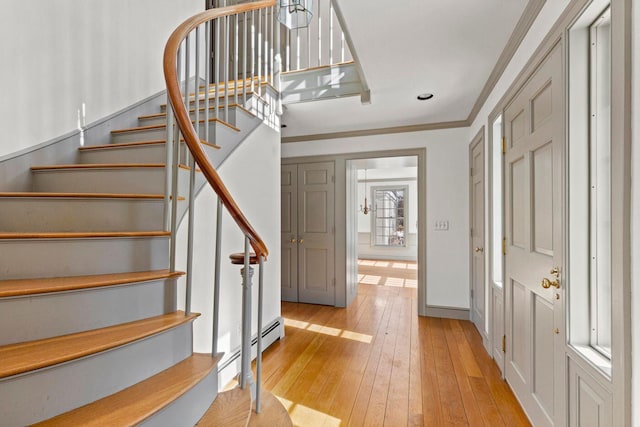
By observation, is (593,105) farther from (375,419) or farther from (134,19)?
(134,19)

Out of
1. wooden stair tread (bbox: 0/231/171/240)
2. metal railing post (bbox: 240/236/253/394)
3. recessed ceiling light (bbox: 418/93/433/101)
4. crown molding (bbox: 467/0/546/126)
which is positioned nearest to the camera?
wooden stair tread (bbox: 0/231/171/240)

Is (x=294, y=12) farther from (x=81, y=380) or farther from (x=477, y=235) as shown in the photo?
(x=477, y=235)

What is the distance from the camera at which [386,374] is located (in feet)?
7.55

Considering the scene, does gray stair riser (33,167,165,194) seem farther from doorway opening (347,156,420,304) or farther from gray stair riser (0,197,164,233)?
doorway opening (347,156,420,304)

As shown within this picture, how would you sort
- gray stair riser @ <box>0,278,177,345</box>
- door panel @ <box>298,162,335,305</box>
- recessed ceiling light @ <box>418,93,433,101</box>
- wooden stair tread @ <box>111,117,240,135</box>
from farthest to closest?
door panel @ <box>298,162,335,305</box>
recessed ceiling light @ <box>418,93,433,101</box>
wooden stair tread @ <box>111,117,240,135</box>
gray stair riser @ <box>0,278,177,345</box>

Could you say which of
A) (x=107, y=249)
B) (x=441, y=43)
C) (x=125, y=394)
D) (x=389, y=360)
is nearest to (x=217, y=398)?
(x=125, y=394)

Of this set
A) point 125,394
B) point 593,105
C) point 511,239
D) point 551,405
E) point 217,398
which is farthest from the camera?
point 511,239

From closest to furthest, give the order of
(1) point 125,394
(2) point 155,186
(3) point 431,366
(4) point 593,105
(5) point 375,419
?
(1) point 125,394, (4) point 593,105, (2) point 155,186, (5) point 375,419, (3) point 431,366

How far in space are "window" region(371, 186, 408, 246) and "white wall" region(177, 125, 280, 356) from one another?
5.99 meters

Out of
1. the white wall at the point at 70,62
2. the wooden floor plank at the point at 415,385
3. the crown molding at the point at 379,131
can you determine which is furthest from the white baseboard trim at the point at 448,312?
the white wall at the point at 70,62

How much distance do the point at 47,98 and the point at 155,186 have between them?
1.08 m

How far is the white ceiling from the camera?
168 cm

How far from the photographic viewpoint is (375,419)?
180 centimetres

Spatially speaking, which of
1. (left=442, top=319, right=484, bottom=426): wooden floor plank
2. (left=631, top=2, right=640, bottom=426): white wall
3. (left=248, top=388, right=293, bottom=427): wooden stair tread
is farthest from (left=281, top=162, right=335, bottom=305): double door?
(left=631, top=2, right=640, bottom=426): white wall
